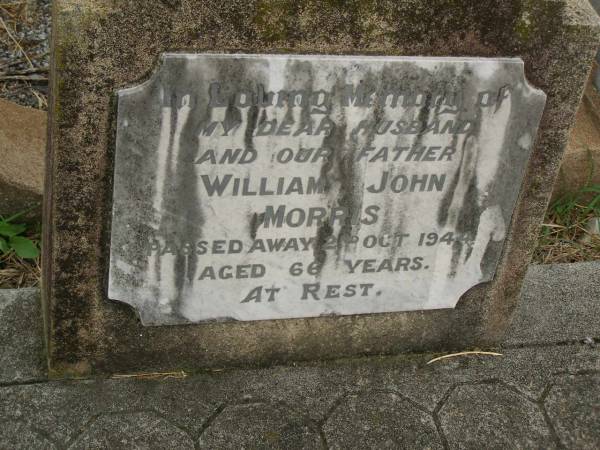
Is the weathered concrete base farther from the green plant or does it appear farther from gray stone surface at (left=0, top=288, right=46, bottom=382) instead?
the green plant

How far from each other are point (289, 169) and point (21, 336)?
94 centimetres

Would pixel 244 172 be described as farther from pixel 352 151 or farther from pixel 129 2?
pixel 129 2

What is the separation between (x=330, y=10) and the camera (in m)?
1.74

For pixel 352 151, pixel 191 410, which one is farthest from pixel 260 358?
pixel 352 151

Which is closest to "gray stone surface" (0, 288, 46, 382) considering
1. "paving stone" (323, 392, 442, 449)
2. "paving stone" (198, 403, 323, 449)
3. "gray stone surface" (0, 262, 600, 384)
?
"gray stone surface" (0, 262, 600, 384)

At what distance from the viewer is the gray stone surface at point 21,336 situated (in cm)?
209

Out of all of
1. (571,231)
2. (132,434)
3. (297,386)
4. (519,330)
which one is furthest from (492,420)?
(571,231)

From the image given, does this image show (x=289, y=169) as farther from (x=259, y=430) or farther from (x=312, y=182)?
(x=259, y=430)

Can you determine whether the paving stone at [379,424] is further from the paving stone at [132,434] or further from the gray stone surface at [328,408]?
the paving stone at [132,434]

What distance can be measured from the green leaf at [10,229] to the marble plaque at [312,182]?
2.66 feet

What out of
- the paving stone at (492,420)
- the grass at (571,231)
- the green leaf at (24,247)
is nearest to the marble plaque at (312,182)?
the paving stone at (492,420)

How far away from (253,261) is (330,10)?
0.66 metres

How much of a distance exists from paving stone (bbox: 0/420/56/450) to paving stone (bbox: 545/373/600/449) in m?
1.34

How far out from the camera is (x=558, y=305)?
2.52 meters
